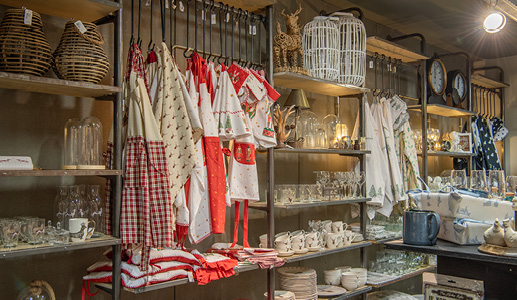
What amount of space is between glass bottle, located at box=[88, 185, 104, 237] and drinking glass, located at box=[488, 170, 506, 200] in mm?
1897

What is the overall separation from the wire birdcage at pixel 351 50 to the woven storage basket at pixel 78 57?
6.91 ft

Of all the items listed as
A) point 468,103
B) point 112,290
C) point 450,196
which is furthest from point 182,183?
point 468,103

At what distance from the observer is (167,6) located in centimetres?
309

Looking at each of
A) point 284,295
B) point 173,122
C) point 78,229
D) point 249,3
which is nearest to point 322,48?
point 249,3

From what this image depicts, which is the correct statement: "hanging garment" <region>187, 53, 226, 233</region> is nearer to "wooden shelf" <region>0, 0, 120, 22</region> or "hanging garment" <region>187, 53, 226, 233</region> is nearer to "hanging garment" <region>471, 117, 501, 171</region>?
"wooden shelf" <region>0, 0, 120, 22</region>

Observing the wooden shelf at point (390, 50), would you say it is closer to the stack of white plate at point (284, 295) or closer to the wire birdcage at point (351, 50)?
the wire birdcage at point (351, 50)

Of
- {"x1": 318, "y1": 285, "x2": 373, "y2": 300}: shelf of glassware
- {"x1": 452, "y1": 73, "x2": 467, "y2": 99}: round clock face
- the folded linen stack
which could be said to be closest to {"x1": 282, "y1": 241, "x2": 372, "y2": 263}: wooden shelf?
{"x1": 318, "y1": 285, "x2": 373, "y2": 300}: shelf of glassware

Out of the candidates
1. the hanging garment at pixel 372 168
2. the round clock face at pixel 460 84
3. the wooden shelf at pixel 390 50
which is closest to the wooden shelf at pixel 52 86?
the hanging garment at pixel 372 168

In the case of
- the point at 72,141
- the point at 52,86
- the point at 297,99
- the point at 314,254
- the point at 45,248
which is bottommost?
the point at 314,254

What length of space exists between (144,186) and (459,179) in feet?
5.16

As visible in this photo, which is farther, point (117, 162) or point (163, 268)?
point (163, 268)

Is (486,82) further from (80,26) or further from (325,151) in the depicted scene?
(80,26)

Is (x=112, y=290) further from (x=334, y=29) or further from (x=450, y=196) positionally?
(x=334, y=29)

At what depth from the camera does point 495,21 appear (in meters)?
3.72
